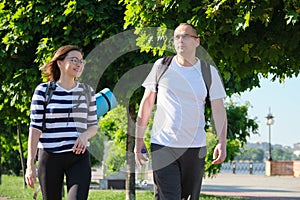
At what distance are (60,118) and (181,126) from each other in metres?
1.03

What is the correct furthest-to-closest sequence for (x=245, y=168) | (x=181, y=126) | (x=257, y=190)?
1. (x=245, y=168)
2. (x=257, y=190)
3. (x=181, y=126)

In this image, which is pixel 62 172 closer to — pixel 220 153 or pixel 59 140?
pixel 59 140

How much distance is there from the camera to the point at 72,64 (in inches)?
237

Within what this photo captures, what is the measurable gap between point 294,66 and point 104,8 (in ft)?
12.1

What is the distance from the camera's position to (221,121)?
5895 millimetres

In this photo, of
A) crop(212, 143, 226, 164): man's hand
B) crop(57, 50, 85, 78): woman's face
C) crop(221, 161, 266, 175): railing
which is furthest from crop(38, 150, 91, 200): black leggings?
crop(221, 161, 266, 175): railing

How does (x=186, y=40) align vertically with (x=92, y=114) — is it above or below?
above

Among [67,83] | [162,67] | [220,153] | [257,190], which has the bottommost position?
[257,190]

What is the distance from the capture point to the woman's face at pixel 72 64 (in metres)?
6.02

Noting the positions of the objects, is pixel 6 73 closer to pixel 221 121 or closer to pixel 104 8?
pixel 104 8

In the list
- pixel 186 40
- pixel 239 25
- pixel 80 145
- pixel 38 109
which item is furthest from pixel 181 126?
pixel 239 25

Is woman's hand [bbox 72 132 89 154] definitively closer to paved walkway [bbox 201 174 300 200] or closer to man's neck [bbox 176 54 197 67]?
man's neck [bbox 176 54 197 67]

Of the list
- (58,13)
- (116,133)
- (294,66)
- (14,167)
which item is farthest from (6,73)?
(14,167)

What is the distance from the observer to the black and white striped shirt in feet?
19.1
